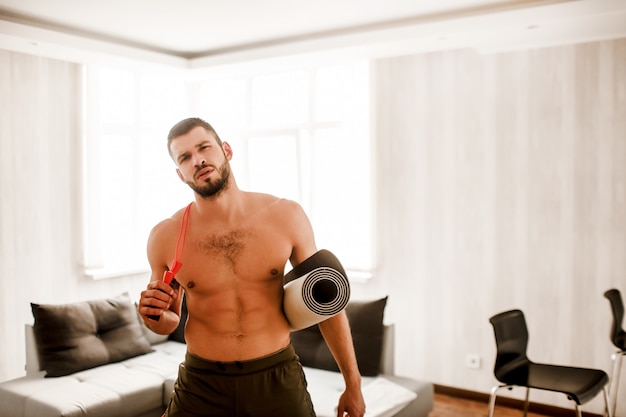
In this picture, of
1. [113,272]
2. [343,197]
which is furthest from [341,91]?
[113,272]

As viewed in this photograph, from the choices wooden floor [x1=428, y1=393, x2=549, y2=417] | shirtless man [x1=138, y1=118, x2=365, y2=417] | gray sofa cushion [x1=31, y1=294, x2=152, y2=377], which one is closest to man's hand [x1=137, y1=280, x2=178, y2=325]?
shirtless man [x1=138, y1=118, x2=365, y2=417]

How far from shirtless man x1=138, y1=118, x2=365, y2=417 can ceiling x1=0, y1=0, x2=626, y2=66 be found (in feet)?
6.43

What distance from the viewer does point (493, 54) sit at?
13.5ft

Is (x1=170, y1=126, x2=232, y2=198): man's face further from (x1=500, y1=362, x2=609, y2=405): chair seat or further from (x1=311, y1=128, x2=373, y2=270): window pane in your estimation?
(x1=311, y1=128, x2=373, y2=270): window pane

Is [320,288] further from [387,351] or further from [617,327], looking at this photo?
[617,327]

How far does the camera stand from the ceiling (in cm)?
349

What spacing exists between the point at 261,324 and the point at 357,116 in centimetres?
306

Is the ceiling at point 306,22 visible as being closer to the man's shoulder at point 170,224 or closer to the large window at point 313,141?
the large window at point 313,141

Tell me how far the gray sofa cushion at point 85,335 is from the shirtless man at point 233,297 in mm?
1898

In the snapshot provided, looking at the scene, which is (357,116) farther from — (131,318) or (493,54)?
(131,318)

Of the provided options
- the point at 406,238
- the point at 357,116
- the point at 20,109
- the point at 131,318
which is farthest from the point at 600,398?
the point at 20,109

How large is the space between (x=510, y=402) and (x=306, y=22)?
2963mm

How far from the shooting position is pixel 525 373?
3.07m

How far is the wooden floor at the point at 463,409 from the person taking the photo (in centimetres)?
400
